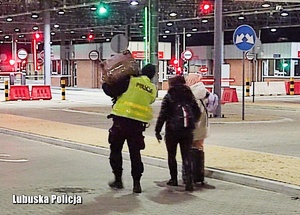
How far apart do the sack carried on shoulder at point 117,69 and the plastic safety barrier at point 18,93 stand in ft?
89.2

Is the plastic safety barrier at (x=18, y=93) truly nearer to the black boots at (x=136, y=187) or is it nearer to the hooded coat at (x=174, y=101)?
the hooded coat at (x=174, y=101)

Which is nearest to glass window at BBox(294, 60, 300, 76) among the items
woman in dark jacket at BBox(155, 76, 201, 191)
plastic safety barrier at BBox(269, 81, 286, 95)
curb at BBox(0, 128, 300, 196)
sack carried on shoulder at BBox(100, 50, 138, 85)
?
plastic safety barrier at BBox(269, 81, 286, 95)

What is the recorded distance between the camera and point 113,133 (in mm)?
10094

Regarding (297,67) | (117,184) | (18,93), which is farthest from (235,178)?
(297,67)

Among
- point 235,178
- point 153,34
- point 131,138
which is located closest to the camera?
point 131,138

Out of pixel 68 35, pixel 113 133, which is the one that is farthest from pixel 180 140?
pixel 68 35

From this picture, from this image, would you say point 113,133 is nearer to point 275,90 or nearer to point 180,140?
point 180,140

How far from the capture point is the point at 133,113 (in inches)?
388

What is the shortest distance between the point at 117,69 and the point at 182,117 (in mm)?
1309

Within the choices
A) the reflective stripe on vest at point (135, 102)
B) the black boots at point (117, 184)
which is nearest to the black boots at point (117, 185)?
the black boots at point (117, 184)

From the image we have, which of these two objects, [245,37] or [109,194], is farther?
[245,37]

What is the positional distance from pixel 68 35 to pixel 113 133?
239ft

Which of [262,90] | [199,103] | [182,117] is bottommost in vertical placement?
[262,90]

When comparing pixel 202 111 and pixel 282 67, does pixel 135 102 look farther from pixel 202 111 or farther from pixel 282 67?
pixel 282 67
